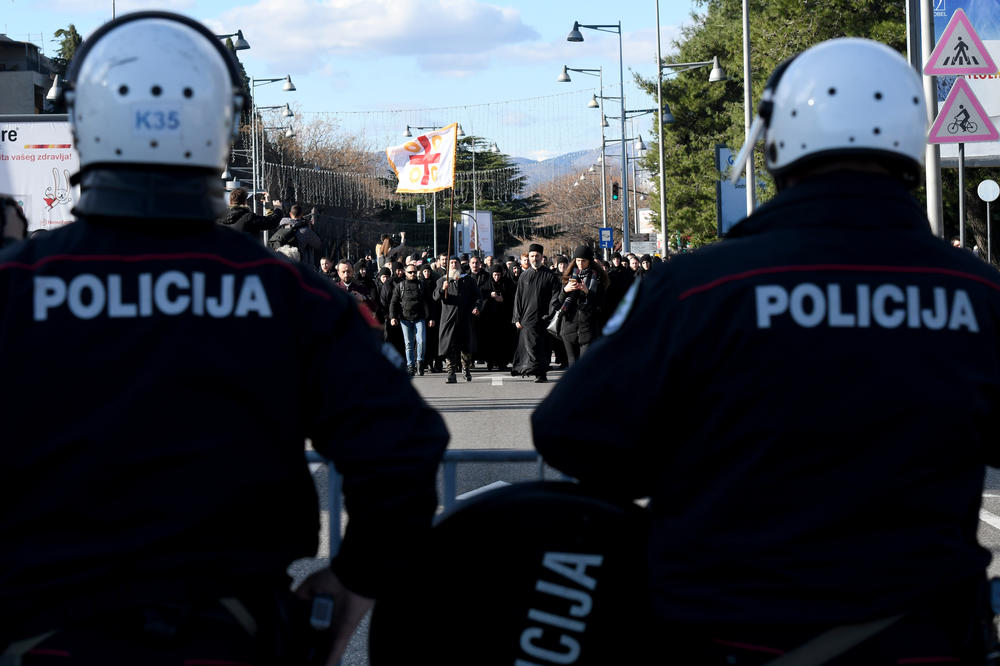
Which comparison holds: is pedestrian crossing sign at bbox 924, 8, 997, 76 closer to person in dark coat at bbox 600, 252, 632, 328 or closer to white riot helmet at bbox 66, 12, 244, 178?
person in dark coat at bbox 600, 252, 632, 328

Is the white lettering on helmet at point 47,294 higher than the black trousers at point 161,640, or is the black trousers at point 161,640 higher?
the white lettering on helmet at point 47,294

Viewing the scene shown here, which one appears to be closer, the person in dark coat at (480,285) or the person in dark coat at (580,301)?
the person in dark coat at (580,301)

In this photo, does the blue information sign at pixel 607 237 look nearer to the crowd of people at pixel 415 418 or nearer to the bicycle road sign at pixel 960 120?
the bicycle road sign at pixel 960 120

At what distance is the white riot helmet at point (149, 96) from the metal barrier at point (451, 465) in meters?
1.60

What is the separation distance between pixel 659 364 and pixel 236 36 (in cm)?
2962

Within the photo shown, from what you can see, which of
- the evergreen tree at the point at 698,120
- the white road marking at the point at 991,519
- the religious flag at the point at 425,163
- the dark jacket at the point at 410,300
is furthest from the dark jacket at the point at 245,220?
the evergreen tree at the point at 698,120

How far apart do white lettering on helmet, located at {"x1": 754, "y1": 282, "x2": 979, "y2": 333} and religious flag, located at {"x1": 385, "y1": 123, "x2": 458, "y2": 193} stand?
24268 mm

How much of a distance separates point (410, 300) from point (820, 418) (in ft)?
56.7

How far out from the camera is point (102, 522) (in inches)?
77.4

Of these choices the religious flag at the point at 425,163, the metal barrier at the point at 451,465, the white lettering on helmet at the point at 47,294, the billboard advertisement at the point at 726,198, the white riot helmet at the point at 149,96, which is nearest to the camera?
the white lettering on helmet at the point at 47,294

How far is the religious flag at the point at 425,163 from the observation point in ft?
86.7

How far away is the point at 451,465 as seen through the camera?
13.6ft

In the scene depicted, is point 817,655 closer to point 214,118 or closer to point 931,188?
point 214,118

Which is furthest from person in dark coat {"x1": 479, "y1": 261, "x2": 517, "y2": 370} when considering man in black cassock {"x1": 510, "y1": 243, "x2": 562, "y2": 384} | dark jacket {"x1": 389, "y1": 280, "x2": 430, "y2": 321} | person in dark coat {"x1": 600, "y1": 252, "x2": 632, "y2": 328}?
man in black cassock {"x1": 510, "y1": 243, "x2": 562, "y2": 384}
